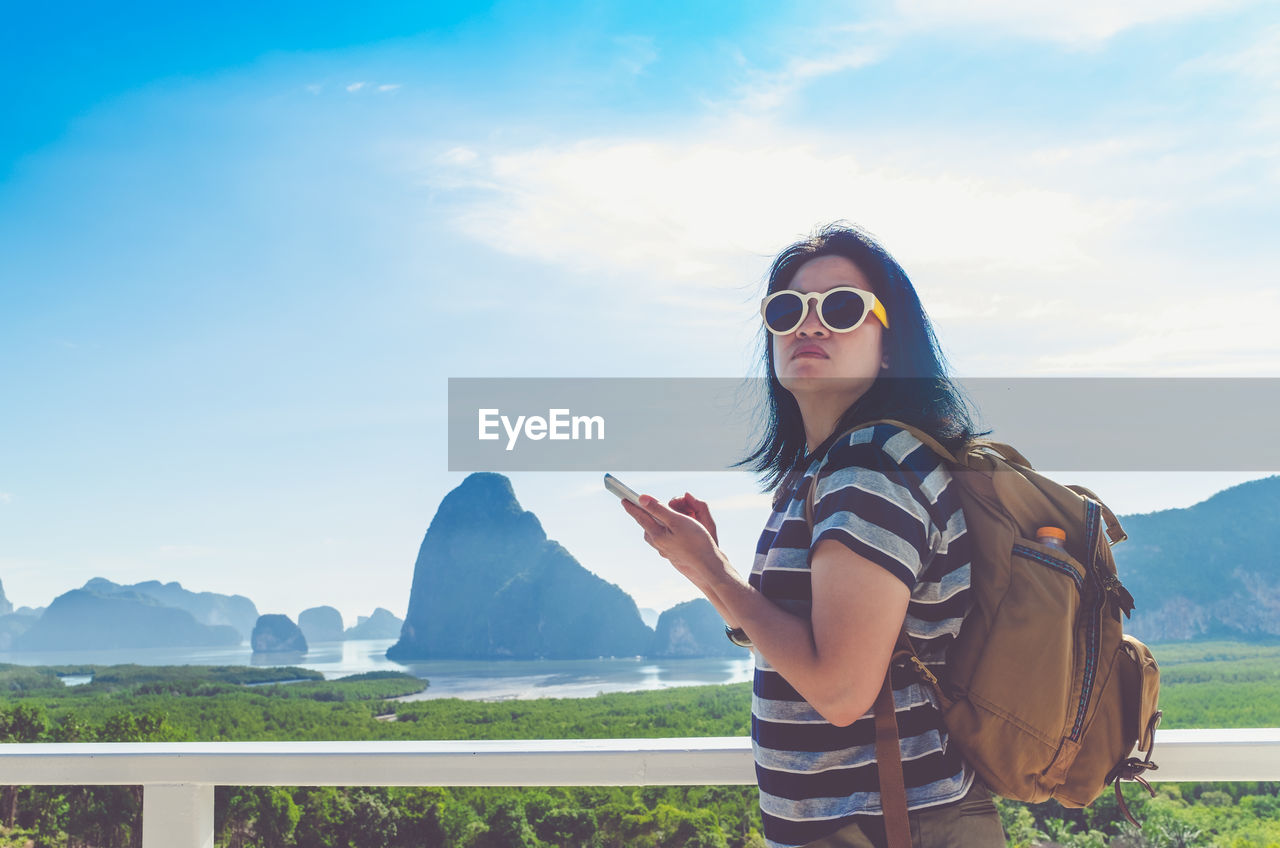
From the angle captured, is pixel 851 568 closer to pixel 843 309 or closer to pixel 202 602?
pixel 843 309

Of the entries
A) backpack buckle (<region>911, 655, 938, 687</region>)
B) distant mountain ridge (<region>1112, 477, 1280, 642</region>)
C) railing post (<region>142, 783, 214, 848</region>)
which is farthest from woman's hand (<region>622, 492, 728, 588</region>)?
distant mountain ridge (<region>1112, 477, 1280, 642</region>)

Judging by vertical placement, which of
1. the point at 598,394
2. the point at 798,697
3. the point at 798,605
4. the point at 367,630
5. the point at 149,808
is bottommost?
the point at 367,630

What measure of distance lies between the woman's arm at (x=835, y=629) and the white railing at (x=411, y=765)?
2.12ft

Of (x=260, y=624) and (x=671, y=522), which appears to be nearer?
(x=671, y=522)

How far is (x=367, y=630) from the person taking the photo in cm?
8912

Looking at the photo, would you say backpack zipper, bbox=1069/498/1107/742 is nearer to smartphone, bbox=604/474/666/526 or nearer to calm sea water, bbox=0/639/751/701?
smartphone, bbox=604/474/666/526

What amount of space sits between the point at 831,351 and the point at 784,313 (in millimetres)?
91

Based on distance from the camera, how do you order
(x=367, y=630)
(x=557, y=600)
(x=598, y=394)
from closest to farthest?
(x=598, y=394) < (x=557, y=600) < (x=367, y=630)

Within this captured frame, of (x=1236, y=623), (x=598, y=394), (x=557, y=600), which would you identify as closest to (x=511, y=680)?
(x=557, y=600)

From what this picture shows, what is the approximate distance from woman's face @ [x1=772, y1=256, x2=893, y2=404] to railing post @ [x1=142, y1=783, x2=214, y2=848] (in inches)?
51.6

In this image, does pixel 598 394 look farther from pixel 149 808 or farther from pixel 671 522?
pixel 671 522

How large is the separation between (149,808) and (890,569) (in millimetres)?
1465

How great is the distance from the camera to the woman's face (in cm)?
110

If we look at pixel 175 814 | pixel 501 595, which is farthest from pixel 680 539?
pixel 501 595
